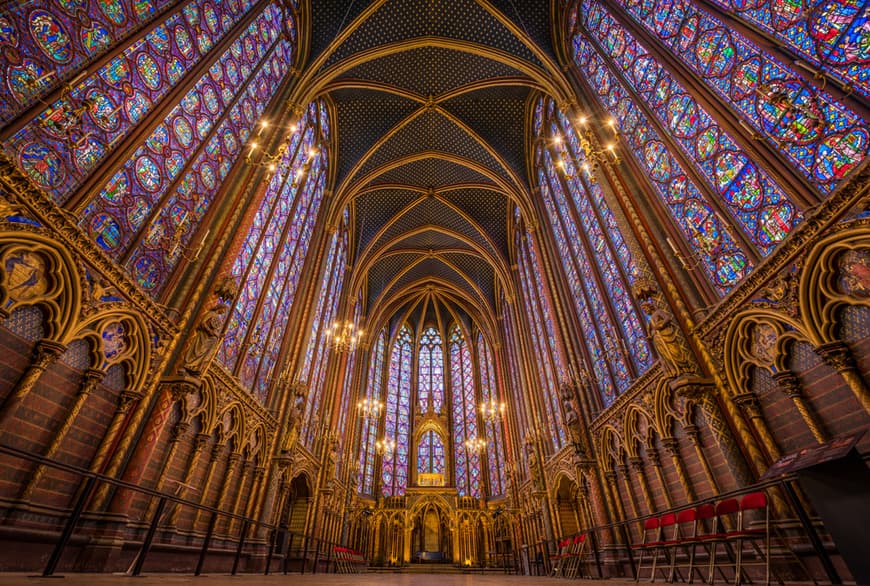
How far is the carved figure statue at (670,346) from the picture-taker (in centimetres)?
771

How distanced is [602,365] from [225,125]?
40.5ft

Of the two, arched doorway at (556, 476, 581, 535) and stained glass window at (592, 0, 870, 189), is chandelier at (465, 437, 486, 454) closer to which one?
arched doorway at (556, 476, 581, 535)

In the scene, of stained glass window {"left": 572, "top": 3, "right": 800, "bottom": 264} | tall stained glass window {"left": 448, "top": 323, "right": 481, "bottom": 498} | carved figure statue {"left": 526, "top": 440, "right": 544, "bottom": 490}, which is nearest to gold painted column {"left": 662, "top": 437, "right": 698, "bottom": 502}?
stained glass window {"left": 572, "top": 3, "right": 800, "bottom": 264}

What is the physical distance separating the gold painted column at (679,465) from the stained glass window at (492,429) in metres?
→ 12.9

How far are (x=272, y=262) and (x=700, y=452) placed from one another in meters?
11.8

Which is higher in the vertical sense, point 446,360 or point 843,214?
point 446,360

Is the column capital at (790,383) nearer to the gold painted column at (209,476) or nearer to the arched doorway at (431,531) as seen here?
the gold painted column at (209,476)


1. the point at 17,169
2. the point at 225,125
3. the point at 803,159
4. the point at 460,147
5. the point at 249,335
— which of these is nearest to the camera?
the point at 17,169

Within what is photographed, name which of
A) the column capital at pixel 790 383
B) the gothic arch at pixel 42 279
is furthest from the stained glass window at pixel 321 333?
the column capital at pixel 790 383

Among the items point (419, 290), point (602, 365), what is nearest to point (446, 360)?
point (419, 290)

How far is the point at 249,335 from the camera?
443 inches

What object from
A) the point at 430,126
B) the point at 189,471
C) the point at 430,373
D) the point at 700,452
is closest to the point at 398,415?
the point at 430,373

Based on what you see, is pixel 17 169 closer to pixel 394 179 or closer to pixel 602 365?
pixel 602 365

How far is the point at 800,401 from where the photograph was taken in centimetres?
597
